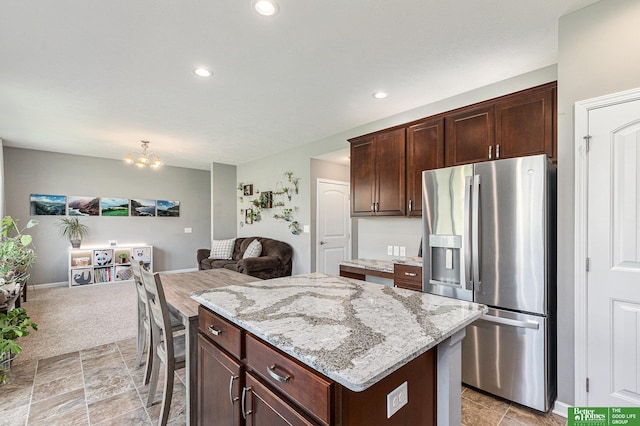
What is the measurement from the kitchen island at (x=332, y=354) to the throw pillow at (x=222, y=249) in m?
4.73

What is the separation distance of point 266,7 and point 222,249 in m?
5.10

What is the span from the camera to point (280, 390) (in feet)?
3.39

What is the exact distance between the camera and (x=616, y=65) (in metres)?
1.81

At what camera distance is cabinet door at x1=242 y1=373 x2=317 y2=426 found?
97 cm

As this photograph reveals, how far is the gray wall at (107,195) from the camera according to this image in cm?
553

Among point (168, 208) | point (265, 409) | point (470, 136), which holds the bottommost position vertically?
point (265, 409)

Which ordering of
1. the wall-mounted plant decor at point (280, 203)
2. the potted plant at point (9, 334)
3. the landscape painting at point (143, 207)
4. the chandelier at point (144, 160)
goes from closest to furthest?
the potted plant at point (9, 334)
the chandelier at point (144, 160)
the wall-mounted plant decor at point (280, 203)
the landscape painting at point (143, 207)

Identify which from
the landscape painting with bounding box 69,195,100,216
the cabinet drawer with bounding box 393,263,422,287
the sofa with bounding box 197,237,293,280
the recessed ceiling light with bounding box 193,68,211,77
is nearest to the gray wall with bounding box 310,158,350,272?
the sofa with bounding box 197,237,293,280

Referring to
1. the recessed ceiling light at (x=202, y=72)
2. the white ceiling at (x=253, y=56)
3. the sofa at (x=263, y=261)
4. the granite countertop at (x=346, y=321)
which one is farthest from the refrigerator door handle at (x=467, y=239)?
the sofa at (x=263, y=261)

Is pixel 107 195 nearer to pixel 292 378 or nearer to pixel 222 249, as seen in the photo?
pixel 222 249

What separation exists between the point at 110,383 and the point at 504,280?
322 centimetres

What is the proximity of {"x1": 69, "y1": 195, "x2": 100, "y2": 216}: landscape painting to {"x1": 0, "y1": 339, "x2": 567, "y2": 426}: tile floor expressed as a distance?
4.15 meters

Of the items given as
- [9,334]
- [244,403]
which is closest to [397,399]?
[244,403]

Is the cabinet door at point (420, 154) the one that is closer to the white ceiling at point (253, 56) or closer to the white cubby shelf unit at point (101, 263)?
the white ceiling at point (253, 56)
